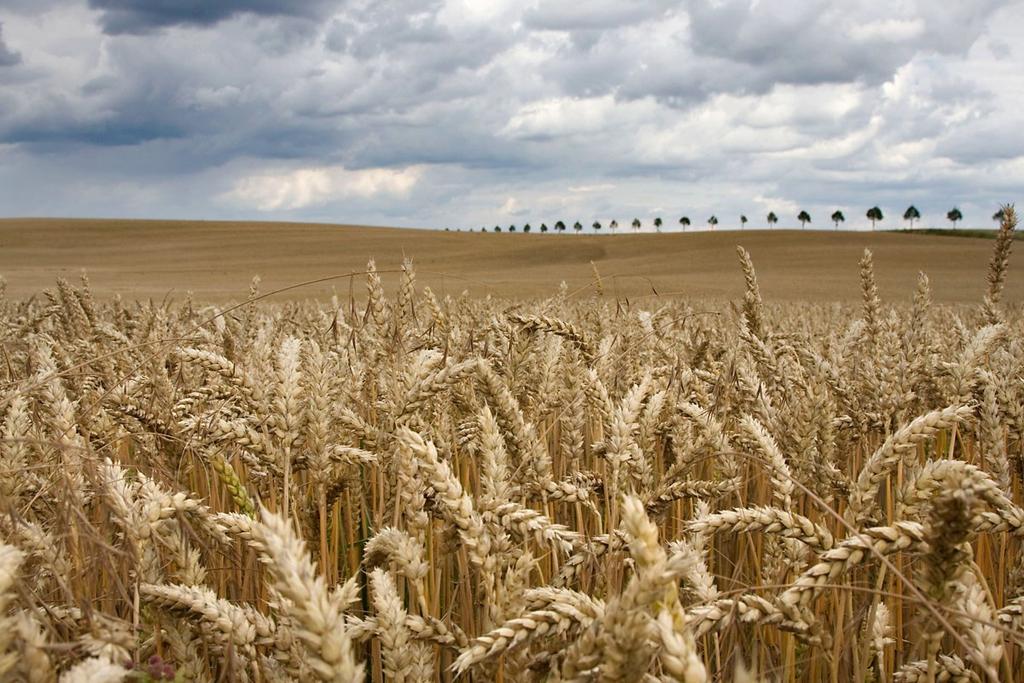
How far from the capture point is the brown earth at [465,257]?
108 feet

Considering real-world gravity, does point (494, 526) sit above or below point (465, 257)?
below

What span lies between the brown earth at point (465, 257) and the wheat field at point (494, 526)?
81.1 ft

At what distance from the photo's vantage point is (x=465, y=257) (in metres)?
50.5

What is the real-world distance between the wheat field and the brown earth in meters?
24.7

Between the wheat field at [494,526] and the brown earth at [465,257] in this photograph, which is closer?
the wheat field at [494,526]

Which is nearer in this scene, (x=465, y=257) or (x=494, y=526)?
(x=494, y=526)

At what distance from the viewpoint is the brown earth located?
32.8 metres

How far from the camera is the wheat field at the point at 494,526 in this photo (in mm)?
1039

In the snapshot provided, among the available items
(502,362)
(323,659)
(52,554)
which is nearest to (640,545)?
(323,659)

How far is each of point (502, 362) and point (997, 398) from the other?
1.66 metres

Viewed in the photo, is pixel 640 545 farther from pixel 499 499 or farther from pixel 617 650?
pixel 499 499

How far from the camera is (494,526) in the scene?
147 cm

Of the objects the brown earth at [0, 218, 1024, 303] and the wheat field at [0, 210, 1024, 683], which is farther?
the brown earth at [0, 218, 1024, 303]

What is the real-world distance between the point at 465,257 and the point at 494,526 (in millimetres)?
49528
